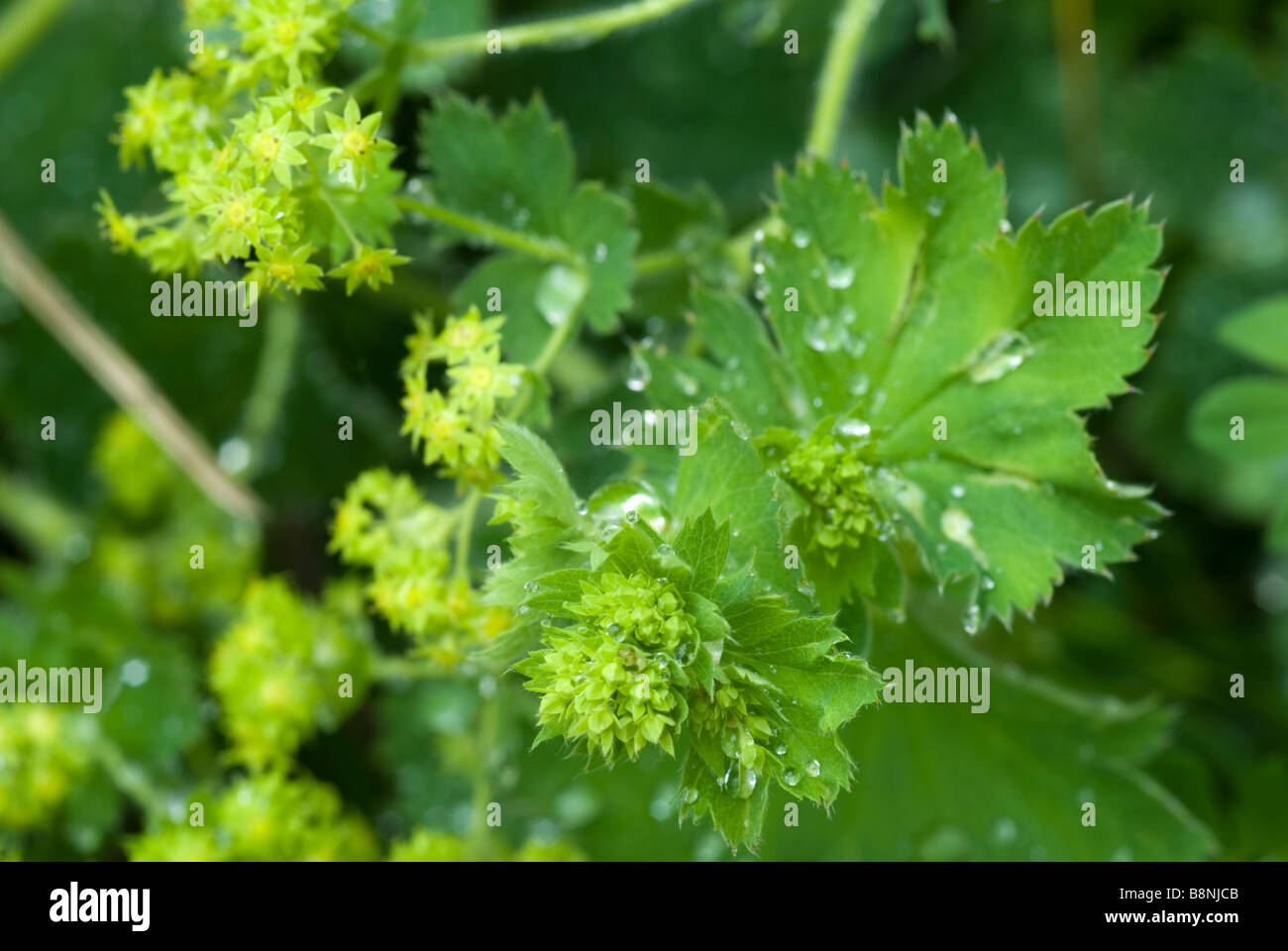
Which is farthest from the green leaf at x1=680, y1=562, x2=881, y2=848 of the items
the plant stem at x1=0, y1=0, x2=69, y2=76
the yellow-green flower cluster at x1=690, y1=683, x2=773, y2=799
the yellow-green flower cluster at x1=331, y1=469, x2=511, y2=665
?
the plant stem at x1=0, y1=0, x2=69, y2=76

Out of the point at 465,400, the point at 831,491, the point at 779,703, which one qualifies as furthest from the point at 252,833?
the point at 831,491

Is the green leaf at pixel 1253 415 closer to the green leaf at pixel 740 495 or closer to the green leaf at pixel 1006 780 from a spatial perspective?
the green leaf at pixel 1006 780

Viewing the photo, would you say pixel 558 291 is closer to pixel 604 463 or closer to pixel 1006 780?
pixel 604 463

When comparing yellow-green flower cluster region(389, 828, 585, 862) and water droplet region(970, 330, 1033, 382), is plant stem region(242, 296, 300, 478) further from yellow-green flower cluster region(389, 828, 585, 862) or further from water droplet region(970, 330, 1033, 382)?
water droplet region(970, 330, 1033, 382)
